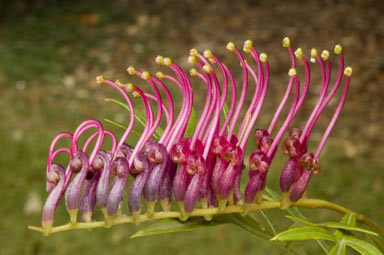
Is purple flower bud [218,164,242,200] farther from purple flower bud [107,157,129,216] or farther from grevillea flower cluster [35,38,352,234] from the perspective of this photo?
purple flower bud [107,157,129,216]

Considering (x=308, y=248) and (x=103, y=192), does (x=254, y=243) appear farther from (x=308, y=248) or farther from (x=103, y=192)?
(x=103, y=192)

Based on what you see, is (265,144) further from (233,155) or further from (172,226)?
(172,226)

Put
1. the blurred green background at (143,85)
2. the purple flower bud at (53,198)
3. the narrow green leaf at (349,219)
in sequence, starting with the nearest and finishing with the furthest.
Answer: the purple flower bud at (53,198), the narrow green leaf at (349,219), the blurred green background at (143,85)

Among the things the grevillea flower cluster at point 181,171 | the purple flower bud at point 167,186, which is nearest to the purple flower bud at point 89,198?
the grevillea flower cluster at point 181,171

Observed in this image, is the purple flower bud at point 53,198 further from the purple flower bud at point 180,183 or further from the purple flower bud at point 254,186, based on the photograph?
the purple flower bud at point 254,186

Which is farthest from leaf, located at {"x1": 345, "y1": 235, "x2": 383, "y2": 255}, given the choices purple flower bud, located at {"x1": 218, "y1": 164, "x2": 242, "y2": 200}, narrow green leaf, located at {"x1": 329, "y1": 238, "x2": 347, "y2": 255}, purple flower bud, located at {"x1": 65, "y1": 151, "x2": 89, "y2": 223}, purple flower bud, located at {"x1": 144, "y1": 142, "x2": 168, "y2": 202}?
purple flower bud, located at {"x1": 65, "y1": 151, "x2": 89, "y2": 223}

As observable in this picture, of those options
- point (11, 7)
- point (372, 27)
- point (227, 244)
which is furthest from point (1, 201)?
point (372, 27)

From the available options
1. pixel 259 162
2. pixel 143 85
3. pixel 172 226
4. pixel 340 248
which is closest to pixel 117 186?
pixel 172 226
